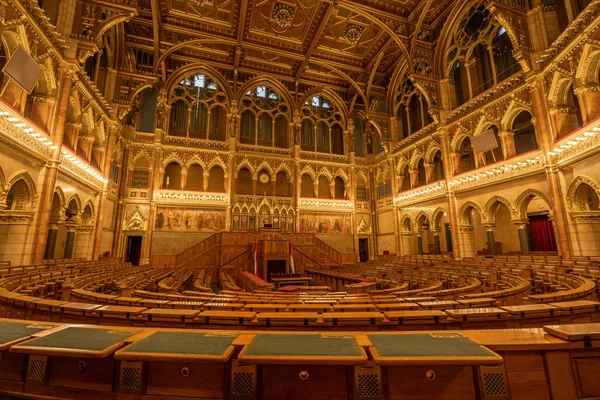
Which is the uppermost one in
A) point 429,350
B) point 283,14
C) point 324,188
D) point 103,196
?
point 283,14

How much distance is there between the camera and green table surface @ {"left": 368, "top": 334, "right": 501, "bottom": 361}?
1.48 meters

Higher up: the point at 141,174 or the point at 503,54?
the point at 503,54

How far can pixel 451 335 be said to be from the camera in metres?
1.82

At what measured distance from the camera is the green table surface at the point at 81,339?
1659 mm

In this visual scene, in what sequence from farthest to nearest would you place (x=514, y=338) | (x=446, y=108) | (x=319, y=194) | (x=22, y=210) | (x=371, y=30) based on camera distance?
(x=319, y=194), (x=371, y=30), (x=446, y=108), (x=22, y=210), (x=514, y=338)

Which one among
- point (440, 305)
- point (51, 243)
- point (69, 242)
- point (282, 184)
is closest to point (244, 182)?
point (282, 184)

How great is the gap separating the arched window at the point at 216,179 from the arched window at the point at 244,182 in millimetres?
1101

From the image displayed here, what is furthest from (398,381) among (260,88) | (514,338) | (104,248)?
(260,88)

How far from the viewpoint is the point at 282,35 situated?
18625mm

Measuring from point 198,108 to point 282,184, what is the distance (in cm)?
858

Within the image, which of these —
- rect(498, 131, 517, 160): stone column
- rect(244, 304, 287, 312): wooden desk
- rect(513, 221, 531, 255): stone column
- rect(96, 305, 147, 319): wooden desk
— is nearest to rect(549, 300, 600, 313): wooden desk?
rect(244, 304, 287, 312): wooden desk

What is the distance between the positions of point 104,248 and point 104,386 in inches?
682

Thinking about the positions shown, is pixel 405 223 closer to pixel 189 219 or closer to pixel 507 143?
pixel 507 143

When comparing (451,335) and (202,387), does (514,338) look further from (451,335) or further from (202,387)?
(202,387)
